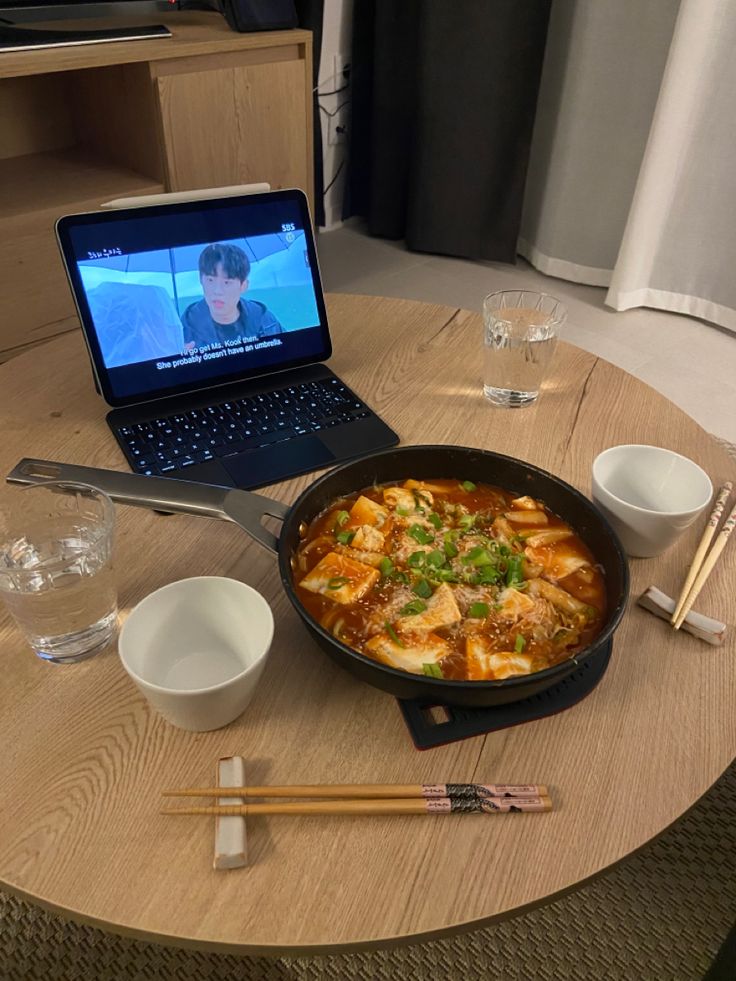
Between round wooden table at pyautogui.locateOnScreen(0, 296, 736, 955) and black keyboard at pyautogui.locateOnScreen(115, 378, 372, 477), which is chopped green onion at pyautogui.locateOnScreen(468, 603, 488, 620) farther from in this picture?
black keyboard at pyautogui.locateOnScreen(115, 378, 372, 477)

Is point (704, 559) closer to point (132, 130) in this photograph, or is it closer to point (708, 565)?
point (708, 565)

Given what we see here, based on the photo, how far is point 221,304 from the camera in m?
1.10

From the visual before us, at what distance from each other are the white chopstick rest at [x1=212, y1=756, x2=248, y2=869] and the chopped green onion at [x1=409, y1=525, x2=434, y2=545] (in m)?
0.30

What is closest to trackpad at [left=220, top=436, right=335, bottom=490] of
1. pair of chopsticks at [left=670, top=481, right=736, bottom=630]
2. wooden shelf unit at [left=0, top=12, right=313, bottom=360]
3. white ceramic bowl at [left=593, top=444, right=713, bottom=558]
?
white ceramic bowl at [left=593, top=444, right=713, bottom=558]

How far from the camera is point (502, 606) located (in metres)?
0.77

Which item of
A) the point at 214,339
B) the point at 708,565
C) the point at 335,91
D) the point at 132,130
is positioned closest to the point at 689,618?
the point at 708,565

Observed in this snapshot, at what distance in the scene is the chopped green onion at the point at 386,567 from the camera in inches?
31.9

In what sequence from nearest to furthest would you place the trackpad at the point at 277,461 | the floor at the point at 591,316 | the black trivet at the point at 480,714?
the black trivet at the point at 480,714, the trackpad at the point at 277,461, the floor at the point at 591,316

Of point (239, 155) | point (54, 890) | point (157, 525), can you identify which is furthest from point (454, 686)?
point (239, 155)

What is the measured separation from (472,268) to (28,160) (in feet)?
5.35

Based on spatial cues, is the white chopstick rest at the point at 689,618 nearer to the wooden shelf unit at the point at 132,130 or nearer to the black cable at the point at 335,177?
the wooden shelf unit at the point at 132,130

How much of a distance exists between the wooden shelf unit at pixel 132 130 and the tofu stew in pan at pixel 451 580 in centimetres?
169

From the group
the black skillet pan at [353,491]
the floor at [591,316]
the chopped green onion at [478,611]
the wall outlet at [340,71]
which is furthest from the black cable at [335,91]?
the chopped green onion at [478,611]

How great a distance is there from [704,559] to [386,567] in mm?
362
